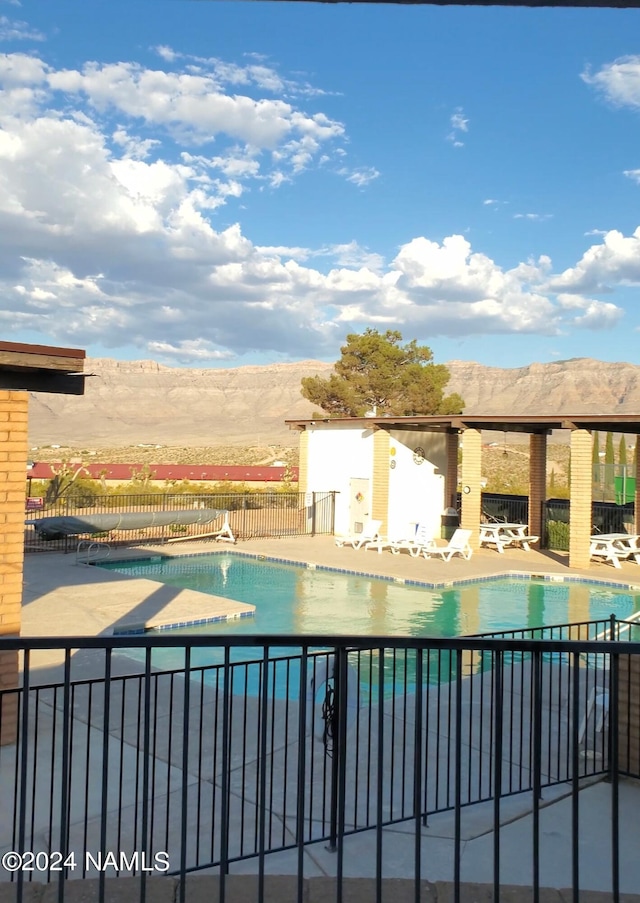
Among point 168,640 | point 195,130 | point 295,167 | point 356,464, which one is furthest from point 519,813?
point 295,167

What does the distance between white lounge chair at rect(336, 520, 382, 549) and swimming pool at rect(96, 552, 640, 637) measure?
9.90 feet

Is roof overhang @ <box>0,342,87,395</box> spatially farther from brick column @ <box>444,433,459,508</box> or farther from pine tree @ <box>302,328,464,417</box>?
pine tree @ <box>302,328,464,417</box>

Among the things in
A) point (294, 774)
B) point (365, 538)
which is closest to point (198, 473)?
point (365, 538)

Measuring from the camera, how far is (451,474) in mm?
25625

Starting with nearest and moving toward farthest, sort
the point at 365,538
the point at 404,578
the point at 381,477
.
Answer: the point at 404,578 → the point at 365,538 → the point at 381,477

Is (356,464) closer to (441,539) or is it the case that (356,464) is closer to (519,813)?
(441,539)

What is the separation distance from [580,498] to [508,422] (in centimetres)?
292

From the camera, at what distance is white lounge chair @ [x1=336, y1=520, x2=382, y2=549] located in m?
20.6

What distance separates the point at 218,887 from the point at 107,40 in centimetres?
1502

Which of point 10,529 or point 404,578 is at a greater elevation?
point 10,529

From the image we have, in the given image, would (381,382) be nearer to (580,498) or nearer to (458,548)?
(458,548)

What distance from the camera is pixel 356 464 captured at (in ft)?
76.0

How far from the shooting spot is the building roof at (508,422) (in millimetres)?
17225

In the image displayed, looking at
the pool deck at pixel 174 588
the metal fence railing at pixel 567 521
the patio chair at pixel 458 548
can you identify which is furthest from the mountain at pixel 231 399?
the patio chair at pixel 458 548
